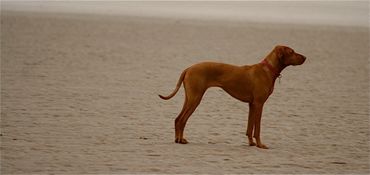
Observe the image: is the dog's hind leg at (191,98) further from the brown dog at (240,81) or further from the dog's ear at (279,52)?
the dog's ear at (279,52)

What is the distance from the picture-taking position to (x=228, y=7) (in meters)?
73.0

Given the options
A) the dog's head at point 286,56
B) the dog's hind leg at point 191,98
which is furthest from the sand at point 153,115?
Answer: the dog's head at point 286,56

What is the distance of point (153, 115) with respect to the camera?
12328 mm

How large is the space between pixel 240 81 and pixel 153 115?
2.87m

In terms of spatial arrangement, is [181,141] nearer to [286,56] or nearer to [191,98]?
[191,98]

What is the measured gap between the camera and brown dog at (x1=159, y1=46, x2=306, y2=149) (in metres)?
9.64

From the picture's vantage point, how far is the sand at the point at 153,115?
8.81 metres

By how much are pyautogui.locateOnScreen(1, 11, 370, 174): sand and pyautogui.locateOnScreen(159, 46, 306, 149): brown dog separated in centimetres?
44

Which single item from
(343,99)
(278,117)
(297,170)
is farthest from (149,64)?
(297,170)

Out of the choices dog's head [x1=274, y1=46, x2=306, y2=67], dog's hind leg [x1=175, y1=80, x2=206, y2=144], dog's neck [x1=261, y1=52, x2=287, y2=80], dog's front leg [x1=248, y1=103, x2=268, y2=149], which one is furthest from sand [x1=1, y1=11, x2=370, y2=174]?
dog's head [x1=274, y1=46, x2=306, y2=67]

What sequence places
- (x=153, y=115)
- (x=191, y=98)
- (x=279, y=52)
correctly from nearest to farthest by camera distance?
(x=191, y=98)
(x=279, y=52)
(x=153, y=115)

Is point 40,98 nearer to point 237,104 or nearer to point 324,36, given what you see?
point 237,104

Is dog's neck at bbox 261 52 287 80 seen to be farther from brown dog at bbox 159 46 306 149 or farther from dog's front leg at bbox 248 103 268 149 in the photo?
dog's front leg at bbox 248 103 268 149

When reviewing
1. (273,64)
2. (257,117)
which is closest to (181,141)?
(257,117)
